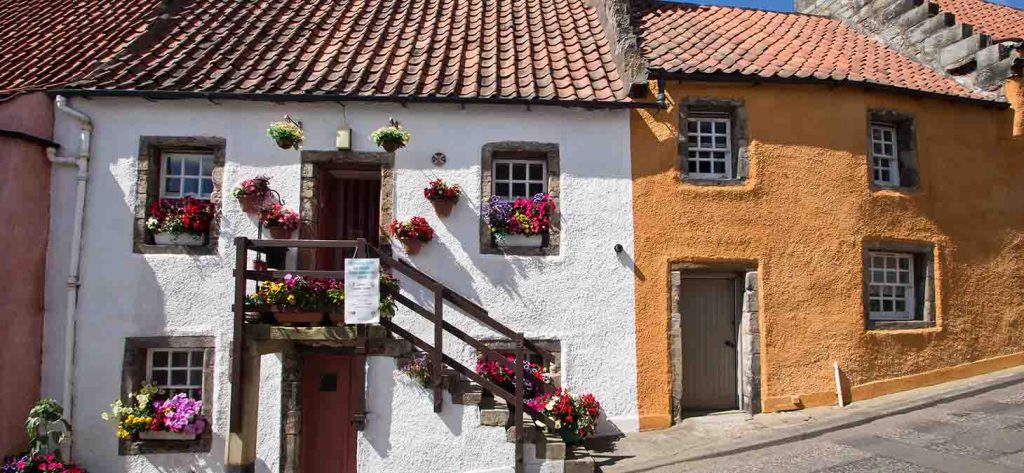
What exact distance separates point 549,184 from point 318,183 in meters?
3.10

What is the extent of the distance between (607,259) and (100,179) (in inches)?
266

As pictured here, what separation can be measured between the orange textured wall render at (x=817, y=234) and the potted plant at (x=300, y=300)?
390 centimetres

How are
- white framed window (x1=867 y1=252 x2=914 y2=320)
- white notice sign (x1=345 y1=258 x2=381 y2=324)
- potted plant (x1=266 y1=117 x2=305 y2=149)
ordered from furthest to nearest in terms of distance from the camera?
white framed window (x1=867 y1=252 x2=914 y2=320) → potted plant (x1=266 y1=117 x2=305 y2=149) → white notice sign (x1=345 y1=258 x2=381 y2=324)

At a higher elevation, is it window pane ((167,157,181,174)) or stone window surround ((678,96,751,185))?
stone window surround ((678,96,751,185))

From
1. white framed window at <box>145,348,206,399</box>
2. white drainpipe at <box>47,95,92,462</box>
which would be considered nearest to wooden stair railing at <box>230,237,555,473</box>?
white framed window at <box>145,348,206,399</box>

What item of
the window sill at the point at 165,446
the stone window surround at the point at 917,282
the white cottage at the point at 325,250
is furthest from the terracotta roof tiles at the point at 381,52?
the window sill at the point at 165,446

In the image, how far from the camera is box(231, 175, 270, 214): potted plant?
8406 millimetres

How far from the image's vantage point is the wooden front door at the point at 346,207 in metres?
9.12

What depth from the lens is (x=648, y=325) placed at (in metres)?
8.69

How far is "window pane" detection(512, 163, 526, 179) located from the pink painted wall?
19.8ft

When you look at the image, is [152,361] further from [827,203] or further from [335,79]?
[827,203]

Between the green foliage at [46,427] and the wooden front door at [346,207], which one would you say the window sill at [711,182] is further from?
the green foliage at [46,427]

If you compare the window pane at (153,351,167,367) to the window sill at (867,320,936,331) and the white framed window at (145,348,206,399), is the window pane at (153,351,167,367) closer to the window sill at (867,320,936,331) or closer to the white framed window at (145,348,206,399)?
the white framed window at (145,348,206,399)

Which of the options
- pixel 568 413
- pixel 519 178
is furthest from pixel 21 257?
pixel 568 413
